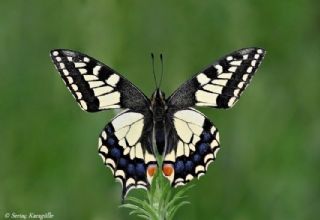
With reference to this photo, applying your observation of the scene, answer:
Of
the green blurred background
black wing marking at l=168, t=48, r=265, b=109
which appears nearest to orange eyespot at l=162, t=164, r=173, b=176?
black wing marking at l=168, t=48, r=265, b=109

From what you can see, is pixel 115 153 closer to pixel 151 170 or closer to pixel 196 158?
pixel 196 158

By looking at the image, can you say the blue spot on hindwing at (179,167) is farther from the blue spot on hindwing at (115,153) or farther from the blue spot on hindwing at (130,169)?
the blue spot on hindwing at (115,153)

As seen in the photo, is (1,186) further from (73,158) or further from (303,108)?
(303,108)

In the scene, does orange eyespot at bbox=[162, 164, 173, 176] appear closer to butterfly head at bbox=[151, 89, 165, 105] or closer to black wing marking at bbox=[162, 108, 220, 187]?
black wing marking at bbox=[162, 108, 220, 187]

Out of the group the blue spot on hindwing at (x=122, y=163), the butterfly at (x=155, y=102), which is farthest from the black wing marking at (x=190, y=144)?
the blue spot on hindwing at (x=122, y=163)

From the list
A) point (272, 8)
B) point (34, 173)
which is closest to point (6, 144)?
point (34, 173)

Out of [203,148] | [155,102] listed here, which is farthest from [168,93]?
[203,148]

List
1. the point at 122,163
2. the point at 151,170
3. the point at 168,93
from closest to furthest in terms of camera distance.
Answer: the point at 151,170
the point at 122,163
the point at 168,93
